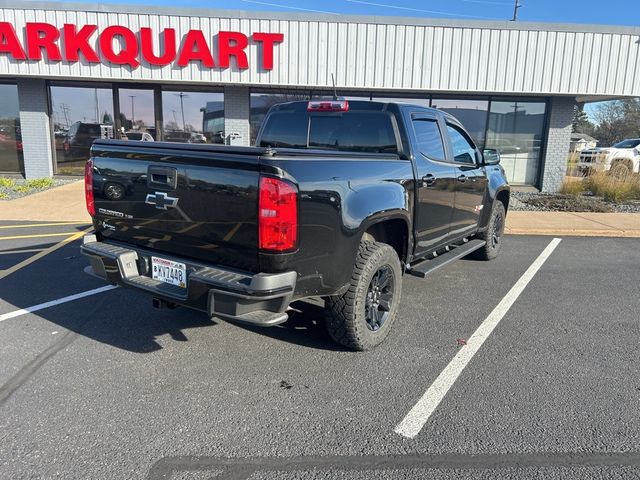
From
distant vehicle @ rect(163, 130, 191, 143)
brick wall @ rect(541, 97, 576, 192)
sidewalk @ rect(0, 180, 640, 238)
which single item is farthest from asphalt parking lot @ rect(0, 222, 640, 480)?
brick wall @ rect(541, 97, 576, 192)

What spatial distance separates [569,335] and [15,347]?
184 inches

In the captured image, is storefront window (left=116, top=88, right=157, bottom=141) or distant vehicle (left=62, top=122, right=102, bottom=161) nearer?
storefront window (left=116, top=88, right=157, bottom=141)

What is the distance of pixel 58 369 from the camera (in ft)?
11.5

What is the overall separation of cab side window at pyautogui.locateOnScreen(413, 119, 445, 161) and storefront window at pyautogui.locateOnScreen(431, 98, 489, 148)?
975cm

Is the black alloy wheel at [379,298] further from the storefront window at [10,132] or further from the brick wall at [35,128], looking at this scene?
the storefront window at [10,132]

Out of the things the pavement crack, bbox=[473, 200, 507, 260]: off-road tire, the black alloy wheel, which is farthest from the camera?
bbox=[473, 200, 507, 260]: off-road tire

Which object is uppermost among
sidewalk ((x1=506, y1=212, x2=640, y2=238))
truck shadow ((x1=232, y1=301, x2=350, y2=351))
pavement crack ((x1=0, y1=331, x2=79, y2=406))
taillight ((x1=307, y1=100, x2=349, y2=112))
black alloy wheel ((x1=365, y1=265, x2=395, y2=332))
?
taillight ((x1=307, y1=100, x2=349, y2=112))

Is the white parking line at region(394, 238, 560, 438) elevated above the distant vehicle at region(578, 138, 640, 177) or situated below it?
below

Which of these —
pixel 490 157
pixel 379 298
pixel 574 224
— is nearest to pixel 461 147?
pixel 490 157

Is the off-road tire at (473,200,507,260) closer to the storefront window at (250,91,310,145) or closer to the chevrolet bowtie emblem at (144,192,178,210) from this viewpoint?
the chevrolet bowtie emblem at (144,192,178,210)

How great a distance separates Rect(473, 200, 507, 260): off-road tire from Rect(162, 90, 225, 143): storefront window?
9.06 meters

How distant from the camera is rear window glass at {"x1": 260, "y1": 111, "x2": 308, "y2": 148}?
15.8 feet

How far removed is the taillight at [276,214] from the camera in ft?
9.48

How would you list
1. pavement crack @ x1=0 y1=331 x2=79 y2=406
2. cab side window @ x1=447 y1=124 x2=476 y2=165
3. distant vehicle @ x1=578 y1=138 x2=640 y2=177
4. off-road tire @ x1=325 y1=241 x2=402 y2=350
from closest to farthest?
pavement crack @ x1=0 y1=331 x2=79 y2=406 < off-road tire @ x1=325 y1=241 x2=402 y2=350 < cab side window @ x1=447 y1=124 x2=476 y2=165 < distant vehicle @ x1=578 y1=138 x2=640 y2=177
